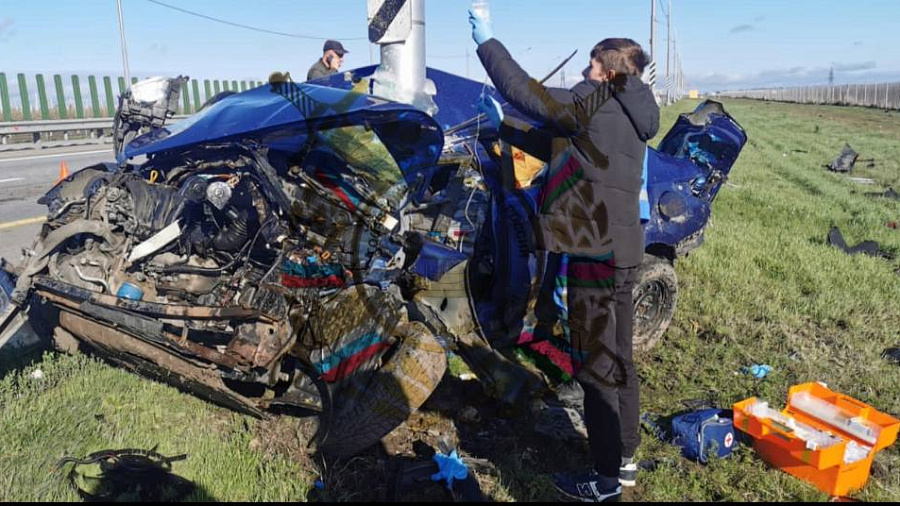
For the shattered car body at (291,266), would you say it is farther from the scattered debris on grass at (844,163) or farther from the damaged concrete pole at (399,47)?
the scattered debris on grass at (844,163)

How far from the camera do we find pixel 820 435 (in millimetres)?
3189

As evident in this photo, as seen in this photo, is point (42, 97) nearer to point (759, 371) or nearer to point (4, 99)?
point (4, 99)

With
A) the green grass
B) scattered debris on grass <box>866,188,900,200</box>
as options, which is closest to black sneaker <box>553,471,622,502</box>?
the green grass

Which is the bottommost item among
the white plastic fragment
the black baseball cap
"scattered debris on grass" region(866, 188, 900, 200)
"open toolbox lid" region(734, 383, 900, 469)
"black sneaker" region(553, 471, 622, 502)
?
"black sneaker" region(553, 471, 622, 502)

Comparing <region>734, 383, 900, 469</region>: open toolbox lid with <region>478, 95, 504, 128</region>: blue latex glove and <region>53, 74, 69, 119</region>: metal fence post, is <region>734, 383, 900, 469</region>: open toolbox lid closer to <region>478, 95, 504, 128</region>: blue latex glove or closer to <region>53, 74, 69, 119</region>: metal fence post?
<region>478, 95, 504, 128</region>: blue latex glove

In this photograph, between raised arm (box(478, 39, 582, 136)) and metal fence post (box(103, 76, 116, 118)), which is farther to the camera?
metal fence post (box(103, 76, 116, 118))

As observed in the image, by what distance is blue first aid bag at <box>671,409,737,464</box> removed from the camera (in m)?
3.17

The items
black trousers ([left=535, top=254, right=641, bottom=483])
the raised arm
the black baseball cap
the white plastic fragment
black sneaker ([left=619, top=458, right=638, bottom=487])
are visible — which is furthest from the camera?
the black baseball cap

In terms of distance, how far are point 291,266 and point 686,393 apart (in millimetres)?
2372

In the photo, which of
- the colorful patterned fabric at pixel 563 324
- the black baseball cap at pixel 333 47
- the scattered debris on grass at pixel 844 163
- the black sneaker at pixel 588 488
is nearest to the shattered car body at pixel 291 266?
the colorful patterned fabric at pixel 563 324

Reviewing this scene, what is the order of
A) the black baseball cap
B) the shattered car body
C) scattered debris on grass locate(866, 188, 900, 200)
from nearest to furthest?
1. the shattered car body
2. the black baseball cap
3. scattered debris on grass locate(866, 188, 900, 200)

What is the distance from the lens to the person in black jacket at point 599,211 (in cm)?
265

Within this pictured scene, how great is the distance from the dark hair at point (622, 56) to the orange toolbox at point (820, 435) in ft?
5.75

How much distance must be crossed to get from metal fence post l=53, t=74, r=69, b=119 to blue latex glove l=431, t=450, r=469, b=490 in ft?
67.8
